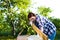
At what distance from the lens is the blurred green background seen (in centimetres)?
291

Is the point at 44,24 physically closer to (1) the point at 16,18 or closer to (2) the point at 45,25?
(2) the point at 45,25

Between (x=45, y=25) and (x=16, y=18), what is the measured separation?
376 mm

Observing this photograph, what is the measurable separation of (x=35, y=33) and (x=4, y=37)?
1.28ft

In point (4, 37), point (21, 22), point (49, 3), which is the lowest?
point (4, 37)

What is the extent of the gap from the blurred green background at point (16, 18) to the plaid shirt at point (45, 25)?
5cm

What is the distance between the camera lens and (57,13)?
296 centimetres

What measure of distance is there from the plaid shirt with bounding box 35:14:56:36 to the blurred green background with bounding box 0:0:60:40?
5 cm

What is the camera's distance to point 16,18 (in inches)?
115

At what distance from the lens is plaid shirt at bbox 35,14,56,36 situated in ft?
9.56

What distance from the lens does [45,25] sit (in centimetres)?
293

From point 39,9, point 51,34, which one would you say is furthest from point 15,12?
point 51,34

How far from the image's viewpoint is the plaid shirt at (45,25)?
291cm

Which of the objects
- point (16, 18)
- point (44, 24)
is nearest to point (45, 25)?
point (44, 24)

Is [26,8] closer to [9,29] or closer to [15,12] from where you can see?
[15,12]
